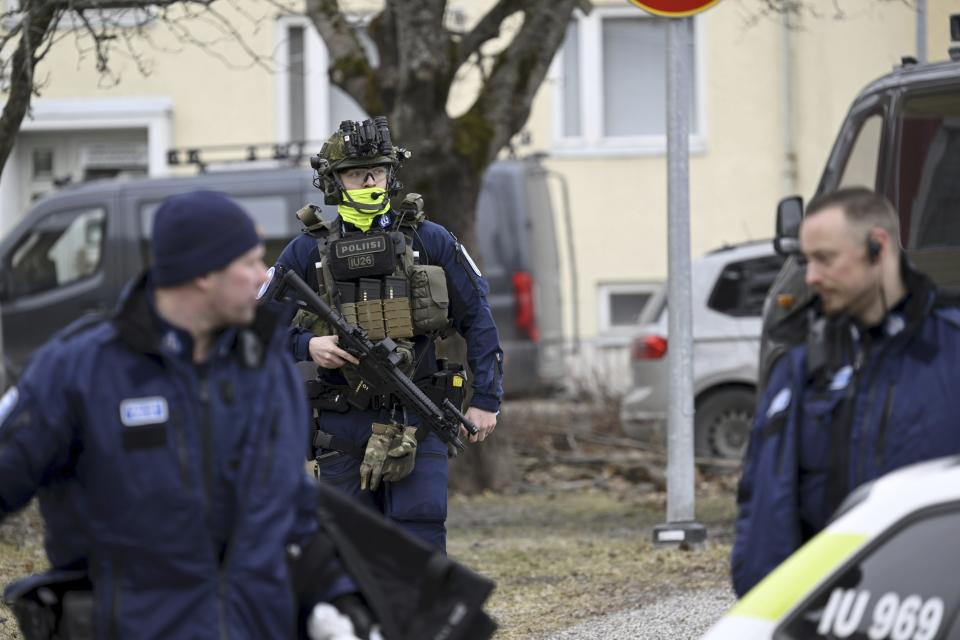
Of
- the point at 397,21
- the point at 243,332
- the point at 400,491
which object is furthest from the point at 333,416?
the point at 397,21

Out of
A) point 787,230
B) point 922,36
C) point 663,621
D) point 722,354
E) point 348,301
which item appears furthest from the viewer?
point 922,36

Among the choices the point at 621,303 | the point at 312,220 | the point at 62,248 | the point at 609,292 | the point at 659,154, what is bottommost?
the point at 621,303

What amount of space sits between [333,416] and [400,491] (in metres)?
0.43

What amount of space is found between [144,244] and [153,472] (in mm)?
12330

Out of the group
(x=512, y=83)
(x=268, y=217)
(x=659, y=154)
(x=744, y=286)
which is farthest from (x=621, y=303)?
(x=512, y=83)

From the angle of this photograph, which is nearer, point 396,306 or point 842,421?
point 842,421

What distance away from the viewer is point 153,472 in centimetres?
358

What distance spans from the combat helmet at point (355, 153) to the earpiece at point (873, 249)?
113 inches

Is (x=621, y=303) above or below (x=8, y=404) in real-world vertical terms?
below

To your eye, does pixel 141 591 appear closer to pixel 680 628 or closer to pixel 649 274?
pixel 680 628

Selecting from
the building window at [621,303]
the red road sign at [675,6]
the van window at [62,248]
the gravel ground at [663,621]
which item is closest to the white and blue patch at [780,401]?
the gravel ground at [663,621]

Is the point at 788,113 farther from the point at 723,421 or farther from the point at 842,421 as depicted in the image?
the point at 842,421

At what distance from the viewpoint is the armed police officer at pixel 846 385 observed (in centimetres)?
377

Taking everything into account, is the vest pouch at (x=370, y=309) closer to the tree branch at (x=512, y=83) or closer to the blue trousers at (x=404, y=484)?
the blue trousers at (x=404, y=484)
